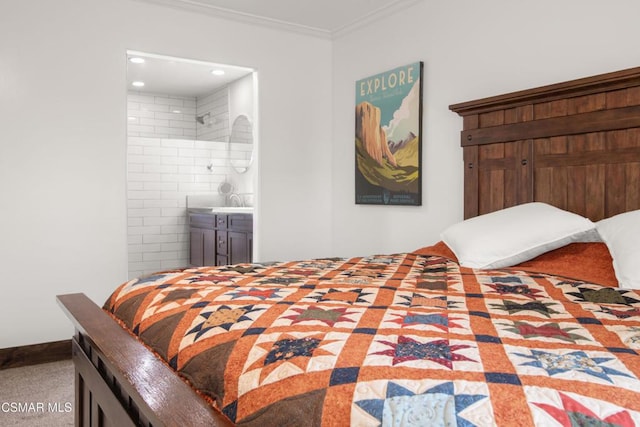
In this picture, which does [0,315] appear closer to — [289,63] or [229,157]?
[289,63]

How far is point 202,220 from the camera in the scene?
5.86 meters

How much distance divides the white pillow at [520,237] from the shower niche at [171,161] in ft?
12.6

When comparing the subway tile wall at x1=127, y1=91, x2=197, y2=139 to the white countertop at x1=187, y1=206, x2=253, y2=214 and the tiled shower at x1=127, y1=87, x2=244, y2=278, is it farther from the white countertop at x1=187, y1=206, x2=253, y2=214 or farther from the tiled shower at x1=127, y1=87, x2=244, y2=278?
A: the white countertop at x1=187, y1=206, x2=253, y2=214

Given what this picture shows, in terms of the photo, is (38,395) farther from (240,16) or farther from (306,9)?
(306,9)

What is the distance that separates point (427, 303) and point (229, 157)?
5.10m

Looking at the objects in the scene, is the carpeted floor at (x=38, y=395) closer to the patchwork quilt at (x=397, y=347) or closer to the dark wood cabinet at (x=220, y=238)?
the patchwork quilt at (x=397, y=347)

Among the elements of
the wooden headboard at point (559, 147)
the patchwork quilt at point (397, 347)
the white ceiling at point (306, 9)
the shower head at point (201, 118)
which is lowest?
the patchwork quilt at point (397, 347)

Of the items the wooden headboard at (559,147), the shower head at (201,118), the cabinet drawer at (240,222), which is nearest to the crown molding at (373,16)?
the wooden headboard at (559,147)

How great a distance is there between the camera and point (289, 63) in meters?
4.38

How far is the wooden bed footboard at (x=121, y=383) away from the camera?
3.36 feet

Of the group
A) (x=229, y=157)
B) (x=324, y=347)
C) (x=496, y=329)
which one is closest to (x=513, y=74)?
(x=496, y=329)

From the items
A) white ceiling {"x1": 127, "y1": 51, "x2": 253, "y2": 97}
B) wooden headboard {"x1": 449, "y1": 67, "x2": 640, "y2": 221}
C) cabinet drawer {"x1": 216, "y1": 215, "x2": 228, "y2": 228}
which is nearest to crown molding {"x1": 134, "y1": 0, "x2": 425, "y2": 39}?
white ceiling {"x1": 127, "y1": 51, "x2": 253, "y2": 97}

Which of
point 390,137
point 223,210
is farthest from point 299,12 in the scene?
point 223,210

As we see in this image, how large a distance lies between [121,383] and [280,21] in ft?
11.7
